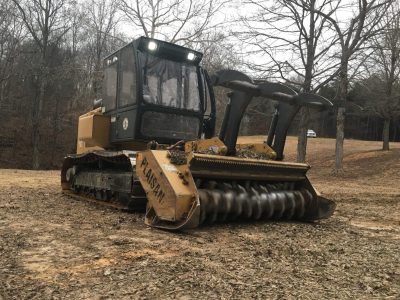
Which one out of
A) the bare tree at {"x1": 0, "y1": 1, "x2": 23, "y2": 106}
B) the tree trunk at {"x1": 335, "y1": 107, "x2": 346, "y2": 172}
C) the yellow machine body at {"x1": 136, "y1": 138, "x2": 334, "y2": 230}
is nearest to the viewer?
the yellow machine body at {"x1": 136, "y1": 138, "x2": 334, "y2": 230}

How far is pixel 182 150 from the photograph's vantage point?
6.66 meters

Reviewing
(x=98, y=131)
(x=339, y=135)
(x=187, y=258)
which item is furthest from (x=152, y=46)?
(x=339, y=135)

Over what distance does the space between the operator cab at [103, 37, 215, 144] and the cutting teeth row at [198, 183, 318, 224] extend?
1888 millimetres

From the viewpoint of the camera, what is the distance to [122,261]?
4.11m

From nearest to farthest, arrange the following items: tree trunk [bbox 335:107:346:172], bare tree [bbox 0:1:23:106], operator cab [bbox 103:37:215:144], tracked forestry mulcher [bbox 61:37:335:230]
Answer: tracked forestry mulcher [bbox 61:37:335:230] → operator cab [bbox 103:37:215:144] → tree trunk [bbox 335:107:346:172] → bare tree [bbox 0:1:23:106]

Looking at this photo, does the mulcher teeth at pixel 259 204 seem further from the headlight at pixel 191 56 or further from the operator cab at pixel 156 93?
the headlight at pixel 191 56

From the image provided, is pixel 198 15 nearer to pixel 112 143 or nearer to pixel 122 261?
pixel 112 143

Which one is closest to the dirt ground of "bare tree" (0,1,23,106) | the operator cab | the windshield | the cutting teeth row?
the cutting teeth row

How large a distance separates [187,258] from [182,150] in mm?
2559

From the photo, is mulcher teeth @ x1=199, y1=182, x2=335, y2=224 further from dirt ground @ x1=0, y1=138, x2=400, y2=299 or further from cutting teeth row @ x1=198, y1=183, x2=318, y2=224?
dirt ground @ x1=0, y1=138, x2=400, y2=299

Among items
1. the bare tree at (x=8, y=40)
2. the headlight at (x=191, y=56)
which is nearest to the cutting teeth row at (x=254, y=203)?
the headlight at (x=191, y=56)

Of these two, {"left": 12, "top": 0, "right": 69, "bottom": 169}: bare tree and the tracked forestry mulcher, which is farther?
{"left": 12, "top": 0, "right": 69, "bottom": 169}: bare tree

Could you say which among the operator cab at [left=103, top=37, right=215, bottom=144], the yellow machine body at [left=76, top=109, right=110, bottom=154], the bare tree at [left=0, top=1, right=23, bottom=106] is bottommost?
the yellow machine body at [left=76, top=109, right=110, bottom=154]

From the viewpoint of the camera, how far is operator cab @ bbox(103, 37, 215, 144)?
7426mm
